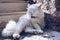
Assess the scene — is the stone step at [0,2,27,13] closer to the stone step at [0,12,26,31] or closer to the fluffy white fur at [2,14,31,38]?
the stone step at [0,12,26,31]

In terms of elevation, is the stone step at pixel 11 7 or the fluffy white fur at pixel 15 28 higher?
the stone step at pixel 11 7

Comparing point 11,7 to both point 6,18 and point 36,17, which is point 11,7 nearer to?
point 6,18

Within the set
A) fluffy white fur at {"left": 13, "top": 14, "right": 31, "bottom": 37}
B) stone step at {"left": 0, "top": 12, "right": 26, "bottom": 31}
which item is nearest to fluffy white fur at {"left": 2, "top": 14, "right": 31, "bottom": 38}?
fluffy white fur at {"left": 13, "top": 14, "right": 31, "bottom": 37}

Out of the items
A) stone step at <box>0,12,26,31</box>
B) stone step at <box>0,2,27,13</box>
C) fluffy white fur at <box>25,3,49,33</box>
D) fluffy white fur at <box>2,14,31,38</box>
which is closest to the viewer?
fluffy white fur at <box>2,14,31,38</box>

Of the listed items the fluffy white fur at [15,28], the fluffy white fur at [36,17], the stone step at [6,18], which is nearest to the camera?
the fluffy white fur at [15,28]

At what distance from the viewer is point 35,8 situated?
1896 mm

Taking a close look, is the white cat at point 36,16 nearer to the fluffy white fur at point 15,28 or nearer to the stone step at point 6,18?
the fluffy white fur at point 15,28

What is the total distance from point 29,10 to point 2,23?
1.72 feet

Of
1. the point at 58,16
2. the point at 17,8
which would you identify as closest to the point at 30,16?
the point at 58,16

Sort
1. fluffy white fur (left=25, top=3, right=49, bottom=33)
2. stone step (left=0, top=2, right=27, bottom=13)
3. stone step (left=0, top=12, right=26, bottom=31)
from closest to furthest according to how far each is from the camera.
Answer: fluffy white fur (left=25, top=3, right=49, bottom=33) → stone step (left=0, top=12, right=26, bottom=31) → stone step (left=0, top=2, right=27, bottom=13)

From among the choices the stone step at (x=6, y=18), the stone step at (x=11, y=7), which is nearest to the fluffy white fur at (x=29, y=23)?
the stone step at (x=6, y=18)

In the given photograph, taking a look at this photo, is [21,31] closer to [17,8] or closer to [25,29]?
[25,29]

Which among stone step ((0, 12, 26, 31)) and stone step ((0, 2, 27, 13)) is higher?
stone step ((0, 2, 27, 13))

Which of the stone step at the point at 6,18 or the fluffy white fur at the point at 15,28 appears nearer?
the fluffy white fur at the point at 15,28
